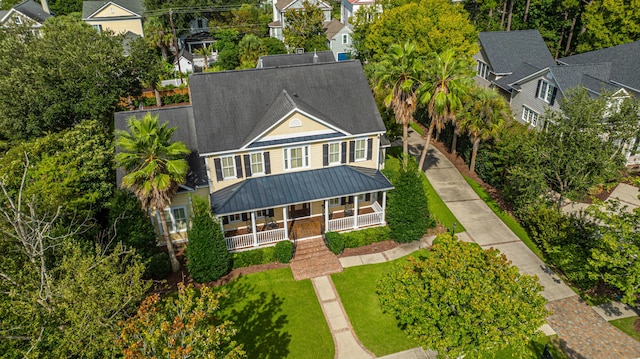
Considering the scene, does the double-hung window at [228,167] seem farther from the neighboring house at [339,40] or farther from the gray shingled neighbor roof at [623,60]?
the neighboring house at [339,40]

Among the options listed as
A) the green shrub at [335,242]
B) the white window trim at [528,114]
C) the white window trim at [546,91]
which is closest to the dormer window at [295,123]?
the green shrub at [335,242]

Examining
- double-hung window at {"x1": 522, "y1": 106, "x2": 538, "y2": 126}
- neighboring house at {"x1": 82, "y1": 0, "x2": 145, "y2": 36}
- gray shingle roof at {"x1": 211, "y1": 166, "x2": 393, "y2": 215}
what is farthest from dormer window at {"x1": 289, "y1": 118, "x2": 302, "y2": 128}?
neighboring house at {"x1": 82, "y1": 0, "x2": 145, "y2": 36}

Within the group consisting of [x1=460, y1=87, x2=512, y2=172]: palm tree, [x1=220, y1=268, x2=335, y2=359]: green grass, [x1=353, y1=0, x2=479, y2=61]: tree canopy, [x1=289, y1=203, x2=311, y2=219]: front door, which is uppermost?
[x1=353, y1=0, x2=479, y2=61]: tree canopy

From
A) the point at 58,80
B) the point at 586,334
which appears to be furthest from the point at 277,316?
the point at 58,80

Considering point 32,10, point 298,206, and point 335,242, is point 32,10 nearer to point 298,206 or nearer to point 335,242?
point 298,206

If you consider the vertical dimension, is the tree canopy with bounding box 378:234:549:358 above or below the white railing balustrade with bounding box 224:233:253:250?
above

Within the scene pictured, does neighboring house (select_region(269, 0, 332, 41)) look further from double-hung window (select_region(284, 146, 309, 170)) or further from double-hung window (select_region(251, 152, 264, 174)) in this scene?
double-hung window (select_region(251, 152, 264, 174))
